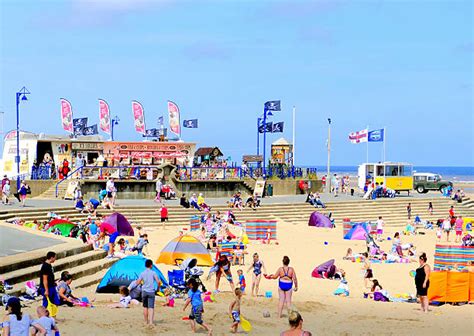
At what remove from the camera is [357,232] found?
93.3 feet

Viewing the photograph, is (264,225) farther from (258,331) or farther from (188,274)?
(258,331)

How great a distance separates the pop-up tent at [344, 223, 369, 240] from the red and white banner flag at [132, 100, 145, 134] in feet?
79.2

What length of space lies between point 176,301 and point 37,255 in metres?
3.79

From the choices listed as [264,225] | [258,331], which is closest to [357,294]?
[258,331]

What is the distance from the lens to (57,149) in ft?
139

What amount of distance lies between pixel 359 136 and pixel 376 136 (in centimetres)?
140

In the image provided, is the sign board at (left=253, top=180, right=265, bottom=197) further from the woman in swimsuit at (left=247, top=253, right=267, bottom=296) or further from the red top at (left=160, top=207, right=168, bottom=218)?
the woman in swimsuit at (left=247, top=253, right=267, bottom=296)

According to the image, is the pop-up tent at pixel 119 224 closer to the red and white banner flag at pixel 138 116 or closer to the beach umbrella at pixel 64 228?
the beach umbrella at pixel 64 228

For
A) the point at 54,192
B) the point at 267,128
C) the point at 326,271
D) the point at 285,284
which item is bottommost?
the point at 326,271

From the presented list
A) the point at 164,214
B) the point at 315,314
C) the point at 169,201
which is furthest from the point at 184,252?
the point at 169,201

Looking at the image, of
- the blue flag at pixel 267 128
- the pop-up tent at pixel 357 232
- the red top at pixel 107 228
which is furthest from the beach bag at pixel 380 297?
Result: the blue flag at pixel 267 128

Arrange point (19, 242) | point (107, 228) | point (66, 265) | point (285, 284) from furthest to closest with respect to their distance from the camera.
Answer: point (107, 228), point (19, 242), point (66, 265), point (285, 284)

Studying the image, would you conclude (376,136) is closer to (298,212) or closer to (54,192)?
(298,212)

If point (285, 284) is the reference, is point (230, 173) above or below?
above
